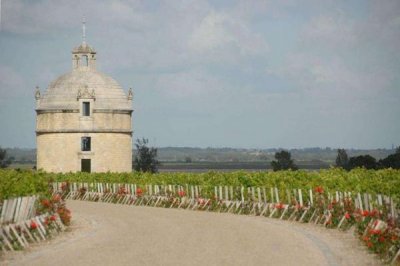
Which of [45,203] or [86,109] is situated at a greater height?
[86,109]

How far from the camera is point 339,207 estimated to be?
2908 cm

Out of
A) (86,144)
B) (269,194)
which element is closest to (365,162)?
(86,144)

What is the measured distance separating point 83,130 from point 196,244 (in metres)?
55.7

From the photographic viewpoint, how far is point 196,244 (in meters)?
22.7

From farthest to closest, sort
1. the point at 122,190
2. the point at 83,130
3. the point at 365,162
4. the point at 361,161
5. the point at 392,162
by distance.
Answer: the point at 361,161, the point at 365,162, the point at 392,162, the point at 83,130, the point at 122,190

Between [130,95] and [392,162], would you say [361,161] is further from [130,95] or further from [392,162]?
[130,95]

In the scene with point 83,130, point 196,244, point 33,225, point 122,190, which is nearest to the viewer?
point 196,244

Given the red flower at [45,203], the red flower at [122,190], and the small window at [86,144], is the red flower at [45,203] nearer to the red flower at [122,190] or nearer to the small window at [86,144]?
the red flower at [122,190]

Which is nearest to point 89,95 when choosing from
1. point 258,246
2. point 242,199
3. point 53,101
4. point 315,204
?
point 53,101

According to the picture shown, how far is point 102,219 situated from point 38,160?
4688cm

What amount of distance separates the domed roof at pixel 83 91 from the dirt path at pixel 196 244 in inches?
1824

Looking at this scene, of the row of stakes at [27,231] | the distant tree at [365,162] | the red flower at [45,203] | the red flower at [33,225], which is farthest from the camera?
the distant tree at [365,162]

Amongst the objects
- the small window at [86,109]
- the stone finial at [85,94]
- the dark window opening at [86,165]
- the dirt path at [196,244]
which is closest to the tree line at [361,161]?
the dark window opening at [86,165]

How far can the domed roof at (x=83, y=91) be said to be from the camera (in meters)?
78.1
